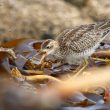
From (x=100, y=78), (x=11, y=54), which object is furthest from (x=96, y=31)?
(x=100, y=78)

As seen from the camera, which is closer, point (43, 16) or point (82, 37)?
point (82, 37)

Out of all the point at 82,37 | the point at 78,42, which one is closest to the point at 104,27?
the point at 82,37

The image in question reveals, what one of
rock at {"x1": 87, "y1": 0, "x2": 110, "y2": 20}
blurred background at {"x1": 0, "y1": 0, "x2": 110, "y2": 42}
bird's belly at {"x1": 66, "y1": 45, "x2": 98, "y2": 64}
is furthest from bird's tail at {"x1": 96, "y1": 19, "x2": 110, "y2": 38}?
rock at {"x1": 87, "y1": 0, "x2": 110, "y2": 20}

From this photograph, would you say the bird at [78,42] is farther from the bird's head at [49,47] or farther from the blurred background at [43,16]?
the blurred background at [43,16]

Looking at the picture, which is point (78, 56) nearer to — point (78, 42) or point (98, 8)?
point (78, 42)

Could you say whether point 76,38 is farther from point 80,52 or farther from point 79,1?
point 79,1

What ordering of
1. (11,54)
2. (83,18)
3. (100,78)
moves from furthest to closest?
(83,18)
(11,54)
(100,78)

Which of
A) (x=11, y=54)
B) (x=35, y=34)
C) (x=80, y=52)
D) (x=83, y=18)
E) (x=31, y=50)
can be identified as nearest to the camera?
(x=11, y=54)

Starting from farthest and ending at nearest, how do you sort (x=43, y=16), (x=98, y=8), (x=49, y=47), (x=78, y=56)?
(x=98, y=8)
(x=43, y=16)
(x=78, y=56)
(x=49, y=47)
